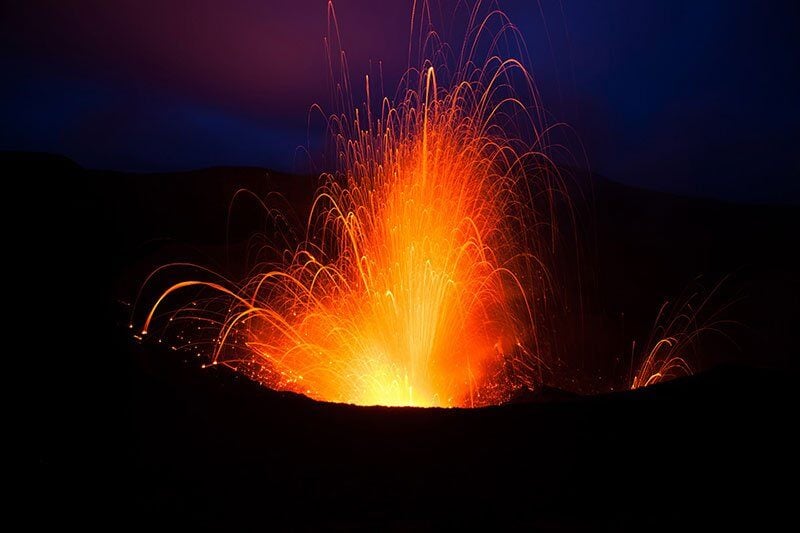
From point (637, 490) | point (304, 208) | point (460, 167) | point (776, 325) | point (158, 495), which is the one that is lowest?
point (158, 495)

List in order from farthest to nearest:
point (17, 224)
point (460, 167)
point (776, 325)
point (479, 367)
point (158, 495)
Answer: point (776, 325) < point (460, 167) < point (479, 367) < point (17, 224) < point (158, 495)

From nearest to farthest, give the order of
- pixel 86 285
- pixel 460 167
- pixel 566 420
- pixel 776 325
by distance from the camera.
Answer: pixel 566 420 < pixel 86 285 < pixel 460 167 < pixel 776 325

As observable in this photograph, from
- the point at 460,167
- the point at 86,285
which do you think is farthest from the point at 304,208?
the point at 86,285

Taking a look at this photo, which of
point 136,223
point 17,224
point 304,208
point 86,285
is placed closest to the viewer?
point 86,285

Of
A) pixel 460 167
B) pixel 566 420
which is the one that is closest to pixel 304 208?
pixel 460 167

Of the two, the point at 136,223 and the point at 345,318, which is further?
the point at 136,223

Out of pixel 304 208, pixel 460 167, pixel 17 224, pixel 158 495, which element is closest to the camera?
pixel 158 495

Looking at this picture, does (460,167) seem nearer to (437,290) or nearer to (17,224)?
(437,290)

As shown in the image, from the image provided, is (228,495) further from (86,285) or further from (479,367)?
(479,367)

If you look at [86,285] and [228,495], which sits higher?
[86,285]
